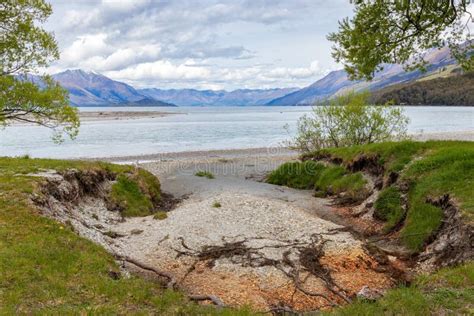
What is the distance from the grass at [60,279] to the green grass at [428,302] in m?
2.97

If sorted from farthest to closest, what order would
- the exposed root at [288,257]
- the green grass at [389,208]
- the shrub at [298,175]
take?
the shrub at [298,175] < the green grass at [389,208] < the exposed root at [288,257]

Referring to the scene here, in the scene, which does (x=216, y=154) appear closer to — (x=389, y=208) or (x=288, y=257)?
(x=389, y=208)

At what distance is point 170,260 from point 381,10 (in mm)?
17520

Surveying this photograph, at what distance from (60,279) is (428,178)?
1757 cm

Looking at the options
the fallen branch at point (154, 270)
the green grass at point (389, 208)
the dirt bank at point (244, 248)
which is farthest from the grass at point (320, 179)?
the fallen branch at point (154, 270)

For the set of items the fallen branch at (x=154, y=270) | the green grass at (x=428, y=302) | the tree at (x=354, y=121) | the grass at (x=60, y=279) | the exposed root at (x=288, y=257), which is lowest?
the exposed root at (x=288, y=257)

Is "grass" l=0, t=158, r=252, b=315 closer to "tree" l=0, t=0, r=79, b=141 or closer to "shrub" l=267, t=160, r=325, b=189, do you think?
"tree" l=0, t=0, r=79, b=141

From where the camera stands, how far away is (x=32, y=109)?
2631 cm

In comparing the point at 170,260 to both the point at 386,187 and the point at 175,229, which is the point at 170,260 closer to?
the point at 175,229

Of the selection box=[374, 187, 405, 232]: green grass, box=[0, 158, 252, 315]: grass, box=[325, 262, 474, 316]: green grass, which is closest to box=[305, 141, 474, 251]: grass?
box=[374, 187, 405, 232]: green grass

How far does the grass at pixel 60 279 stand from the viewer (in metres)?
9.42

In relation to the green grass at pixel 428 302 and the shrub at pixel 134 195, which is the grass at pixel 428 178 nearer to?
the green grass at pixel 428 302

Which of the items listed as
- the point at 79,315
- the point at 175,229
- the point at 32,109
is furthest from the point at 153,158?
the point at 79,315

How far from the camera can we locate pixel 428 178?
1986 centimetres
